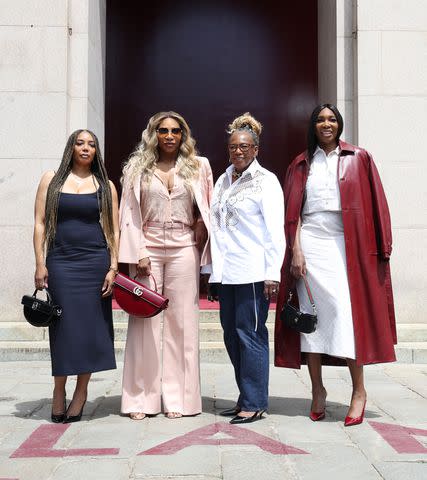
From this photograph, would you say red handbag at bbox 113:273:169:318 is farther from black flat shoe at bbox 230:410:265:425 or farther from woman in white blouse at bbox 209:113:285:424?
black flat shoe at bbox 230:410:265:425

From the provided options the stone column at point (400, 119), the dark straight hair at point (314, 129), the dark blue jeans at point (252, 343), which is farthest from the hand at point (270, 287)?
the stone column at point (400, 119)

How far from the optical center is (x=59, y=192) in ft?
15.3

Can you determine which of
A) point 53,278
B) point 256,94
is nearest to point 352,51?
point 256,94

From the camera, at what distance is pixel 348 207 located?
450cm

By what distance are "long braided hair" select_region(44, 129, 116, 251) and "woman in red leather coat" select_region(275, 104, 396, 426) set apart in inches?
48.0

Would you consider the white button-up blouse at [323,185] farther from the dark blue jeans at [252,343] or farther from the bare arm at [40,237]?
the bare arm at [40,237]

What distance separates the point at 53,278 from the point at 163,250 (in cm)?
77

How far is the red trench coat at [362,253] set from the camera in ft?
14.8

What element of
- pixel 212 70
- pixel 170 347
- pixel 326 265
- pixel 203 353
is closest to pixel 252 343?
pixel 170 347

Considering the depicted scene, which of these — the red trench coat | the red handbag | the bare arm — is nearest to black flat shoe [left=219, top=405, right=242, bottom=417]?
the red trench coat

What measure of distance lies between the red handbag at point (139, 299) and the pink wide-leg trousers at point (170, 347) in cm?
21

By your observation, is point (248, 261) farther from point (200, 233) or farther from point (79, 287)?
point (79, 287)

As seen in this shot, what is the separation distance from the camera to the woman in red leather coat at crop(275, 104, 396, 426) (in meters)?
4.50

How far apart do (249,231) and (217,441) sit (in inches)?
53.9
